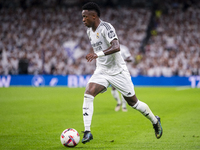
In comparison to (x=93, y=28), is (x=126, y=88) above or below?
below

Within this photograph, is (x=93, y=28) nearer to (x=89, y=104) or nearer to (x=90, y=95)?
(x=90, y=95)

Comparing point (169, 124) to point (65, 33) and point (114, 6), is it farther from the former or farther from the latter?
point (114, 6)

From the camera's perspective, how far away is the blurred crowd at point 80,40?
24.6 meters

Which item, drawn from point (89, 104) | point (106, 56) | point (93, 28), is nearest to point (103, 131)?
point (89, 104)

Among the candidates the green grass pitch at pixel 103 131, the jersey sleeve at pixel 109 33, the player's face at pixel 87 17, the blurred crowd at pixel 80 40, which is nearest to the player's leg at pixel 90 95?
the green grass pitch at pixel 103 131

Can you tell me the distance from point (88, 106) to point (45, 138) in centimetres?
119

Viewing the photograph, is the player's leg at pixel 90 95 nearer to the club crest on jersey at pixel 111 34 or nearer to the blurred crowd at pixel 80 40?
the club crest on jersey at pixel 111 34

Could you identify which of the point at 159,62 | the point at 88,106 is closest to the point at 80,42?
the point at 159,62

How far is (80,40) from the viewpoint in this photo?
27484 mm

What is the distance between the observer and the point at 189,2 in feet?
104

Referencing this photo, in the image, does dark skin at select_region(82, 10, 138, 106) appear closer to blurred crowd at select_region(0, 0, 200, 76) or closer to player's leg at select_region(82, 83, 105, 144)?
player's leg at select_region(82, 83, 105, 144)

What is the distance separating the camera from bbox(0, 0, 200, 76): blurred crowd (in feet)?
80.6

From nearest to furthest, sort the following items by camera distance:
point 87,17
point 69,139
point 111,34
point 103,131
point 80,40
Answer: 1. point 69,139
2. point 111,34
3. point 87,17
4. point 103,131
5. point 80,40

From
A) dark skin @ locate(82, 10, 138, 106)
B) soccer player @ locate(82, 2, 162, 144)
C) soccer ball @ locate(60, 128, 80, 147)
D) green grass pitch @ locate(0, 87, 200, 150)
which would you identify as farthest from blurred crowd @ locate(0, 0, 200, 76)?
soccer ball @ locate(60, 128, 80, 147)
